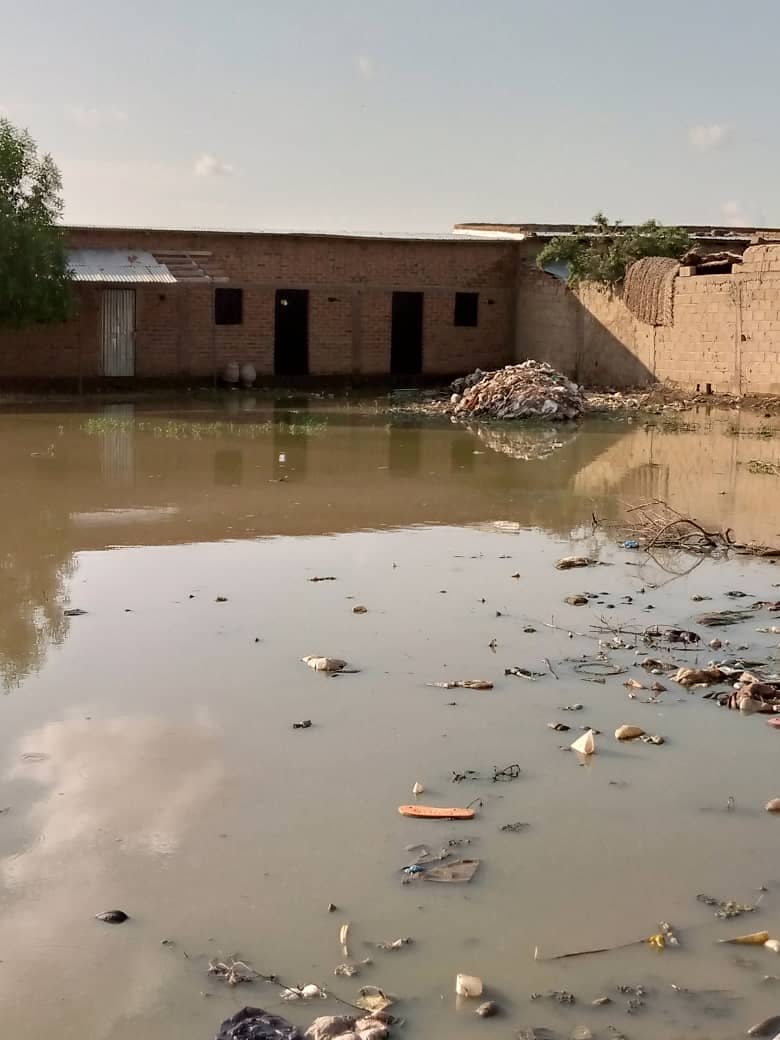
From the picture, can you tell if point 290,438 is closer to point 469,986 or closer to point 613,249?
point 613,249

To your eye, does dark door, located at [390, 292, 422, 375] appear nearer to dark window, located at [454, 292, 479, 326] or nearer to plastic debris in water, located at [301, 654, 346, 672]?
dark window, located at [454, 292, 479, 326]

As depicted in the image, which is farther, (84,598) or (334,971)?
(84,598)

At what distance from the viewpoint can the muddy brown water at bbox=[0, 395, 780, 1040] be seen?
379cm

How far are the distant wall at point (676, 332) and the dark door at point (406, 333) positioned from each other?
216cm

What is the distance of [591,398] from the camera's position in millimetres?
22594

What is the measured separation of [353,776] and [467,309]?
2235cm

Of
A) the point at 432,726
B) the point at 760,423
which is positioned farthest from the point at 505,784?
the point at 760,423

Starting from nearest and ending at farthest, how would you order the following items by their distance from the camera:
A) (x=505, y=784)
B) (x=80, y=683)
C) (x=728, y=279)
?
(x=505, y=784) < (x=80, y=683) < (x=728, y=279)

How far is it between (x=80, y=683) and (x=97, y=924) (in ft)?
8.49

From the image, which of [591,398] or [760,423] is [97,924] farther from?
[591,398]

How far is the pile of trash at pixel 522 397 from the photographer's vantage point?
20.0 meters

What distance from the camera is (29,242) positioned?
21078 mm

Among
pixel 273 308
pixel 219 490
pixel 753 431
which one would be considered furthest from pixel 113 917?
pixel 273 308

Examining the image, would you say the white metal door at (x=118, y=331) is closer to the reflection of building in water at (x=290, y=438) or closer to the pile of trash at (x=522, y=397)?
the reflection of building in water at (x=290, y=438)
